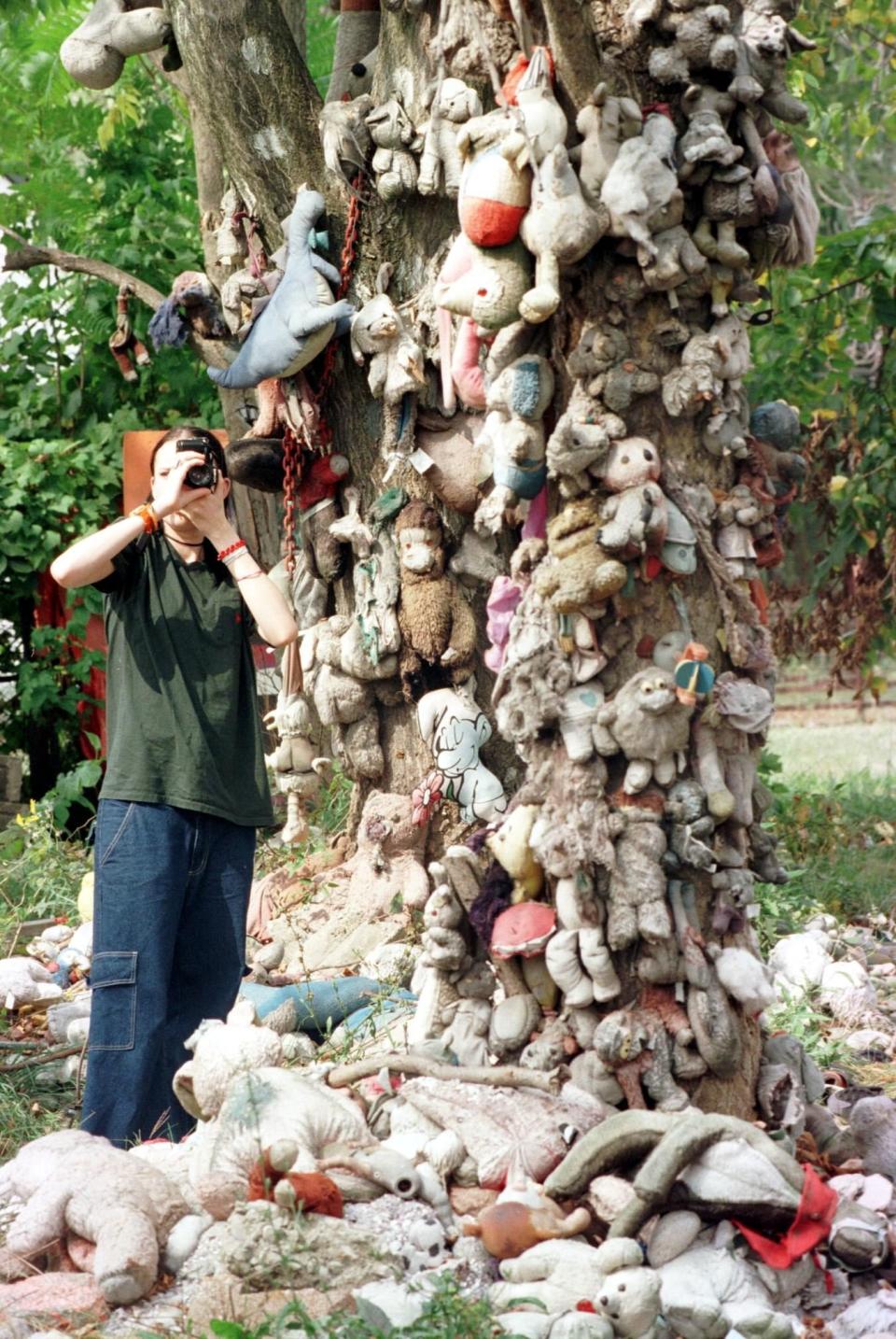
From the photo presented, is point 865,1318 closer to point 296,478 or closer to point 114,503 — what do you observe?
point 296,478

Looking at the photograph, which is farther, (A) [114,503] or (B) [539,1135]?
(A) [114,503]

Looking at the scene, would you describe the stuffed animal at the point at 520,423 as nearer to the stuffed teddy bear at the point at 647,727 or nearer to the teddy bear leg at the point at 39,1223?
the stuffed teddy bear at the point at 647,727

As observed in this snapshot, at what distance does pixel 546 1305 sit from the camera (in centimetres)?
279

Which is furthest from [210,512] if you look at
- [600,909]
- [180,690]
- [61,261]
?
[61,261]

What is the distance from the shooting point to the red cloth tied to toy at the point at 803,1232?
2.91m

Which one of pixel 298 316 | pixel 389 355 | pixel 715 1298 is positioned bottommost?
pixel 715 1298

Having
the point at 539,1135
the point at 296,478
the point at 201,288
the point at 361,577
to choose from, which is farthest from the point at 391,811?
the point at 539,1135

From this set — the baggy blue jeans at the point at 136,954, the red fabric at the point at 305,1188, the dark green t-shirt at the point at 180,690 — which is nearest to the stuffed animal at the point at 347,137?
the dark green t-shirt at the point at 180,690

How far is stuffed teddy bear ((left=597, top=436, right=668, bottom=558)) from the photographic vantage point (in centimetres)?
323

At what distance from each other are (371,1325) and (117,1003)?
4.36 ft

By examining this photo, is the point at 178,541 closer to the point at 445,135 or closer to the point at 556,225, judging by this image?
the point at 556,225

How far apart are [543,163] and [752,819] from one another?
4.91 feet

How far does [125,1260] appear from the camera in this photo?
275 cm

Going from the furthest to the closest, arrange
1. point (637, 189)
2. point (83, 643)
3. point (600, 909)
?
point (83, 643), point (600, 909), point (637, 189)
